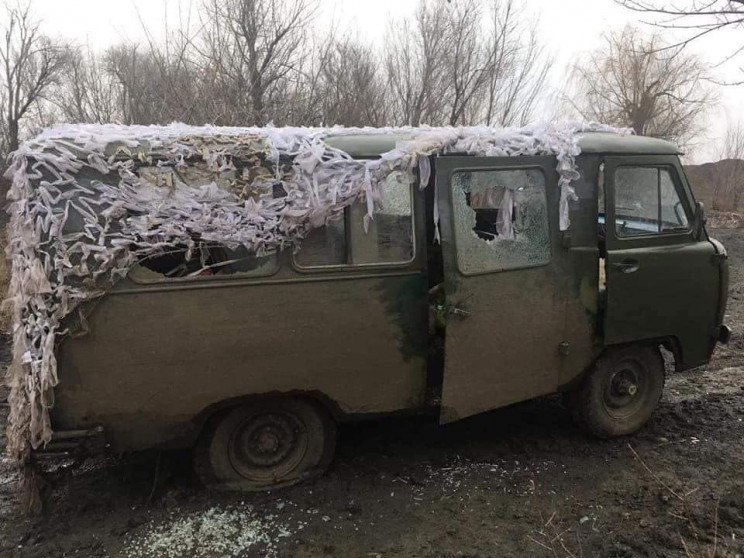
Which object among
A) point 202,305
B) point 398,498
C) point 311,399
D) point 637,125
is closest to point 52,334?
point 202,305

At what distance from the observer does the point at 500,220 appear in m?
3.95

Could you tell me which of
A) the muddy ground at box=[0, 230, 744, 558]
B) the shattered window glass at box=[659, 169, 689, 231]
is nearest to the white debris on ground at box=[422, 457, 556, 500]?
the muddy ground at box=[0, 230, 744, 558]

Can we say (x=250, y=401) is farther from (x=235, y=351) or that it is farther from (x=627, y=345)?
(x=627, y=345)

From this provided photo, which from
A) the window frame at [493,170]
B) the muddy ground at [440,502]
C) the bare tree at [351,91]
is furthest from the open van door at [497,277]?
the bare tree at [351,91]

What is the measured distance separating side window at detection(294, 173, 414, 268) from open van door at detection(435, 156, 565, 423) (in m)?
0.25

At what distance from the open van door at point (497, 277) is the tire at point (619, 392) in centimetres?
54

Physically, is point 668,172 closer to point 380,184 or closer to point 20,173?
point 380,184

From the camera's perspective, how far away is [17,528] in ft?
11.5

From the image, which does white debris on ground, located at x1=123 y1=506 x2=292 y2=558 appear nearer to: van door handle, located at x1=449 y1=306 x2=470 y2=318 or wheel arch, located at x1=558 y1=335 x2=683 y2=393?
van door handle, located at x1=449 y1=306 x2=470 y2=318

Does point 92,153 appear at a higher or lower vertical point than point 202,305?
higher

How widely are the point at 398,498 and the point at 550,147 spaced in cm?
260

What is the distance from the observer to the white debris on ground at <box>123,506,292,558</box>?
3281 mm

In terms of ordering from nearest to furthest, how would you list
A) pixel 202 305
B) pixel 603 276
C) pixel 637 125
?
1. pixel 202 305
2. pixel 603 276
3. pixel 637 125

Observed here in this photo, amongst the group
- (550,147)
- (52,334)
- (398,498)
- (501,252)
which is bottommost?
(398,498)
